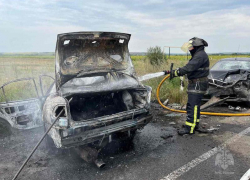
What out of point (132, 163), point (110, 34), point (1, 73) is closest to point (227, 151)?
point (132, 163)

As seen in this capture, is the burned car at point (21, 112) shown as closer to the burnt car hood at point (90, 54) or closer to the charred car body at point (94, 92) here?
the charred car body at point (94, 92)

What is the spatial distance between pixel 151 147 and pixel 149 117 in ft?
1.95

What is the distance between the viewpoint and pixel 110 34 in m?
3.75

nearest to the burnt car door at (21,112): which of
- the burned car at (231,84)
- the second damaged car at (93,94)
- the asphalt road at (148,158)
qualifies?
the asphalt road at (148,158)

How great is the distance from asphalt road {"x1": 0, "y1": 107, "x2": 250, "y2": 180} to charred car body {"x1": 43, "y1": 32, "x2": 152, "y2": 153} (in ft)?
1.37

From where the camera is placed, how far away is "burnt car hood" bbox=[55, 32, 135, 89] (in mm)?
3465

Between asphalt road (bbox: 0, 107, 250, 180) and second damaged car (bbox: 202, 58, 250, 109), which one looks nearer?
asphalt road (bbox: 0, 107, 250, 180)

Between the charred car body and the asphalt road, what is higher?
the charred car body

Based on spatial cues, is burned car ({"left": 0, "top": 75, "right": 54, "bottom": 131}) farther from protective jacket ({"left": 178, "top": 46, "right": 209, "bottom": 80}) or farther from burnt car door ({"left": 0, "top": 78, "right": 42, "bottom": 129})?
protective jacket ({"left": 178, "top": 46, "right": 209, "bottom": 80})

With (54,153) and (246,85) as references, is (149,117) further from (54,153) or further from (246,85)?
(246,85)

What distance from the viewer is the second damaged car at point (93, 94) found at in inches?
119

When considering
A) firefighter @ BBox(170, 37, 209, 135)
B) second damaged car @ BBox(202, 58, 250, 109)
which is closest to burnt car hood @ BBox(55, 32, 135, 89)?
firefighter @ BBox(170, 37, 209, 135)

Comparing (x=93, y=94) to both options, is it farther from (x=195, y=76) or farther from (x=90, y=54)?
(x=195, y=76)

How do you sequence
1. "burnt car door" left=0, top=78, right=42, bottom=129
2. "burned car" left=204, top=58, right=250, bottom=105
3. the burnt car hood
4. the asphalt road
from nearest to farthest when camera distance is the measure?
the asphalt road < the burnt car hood < "burnt car door" left=0, top=78, right=42, bottom=129 < "burned car" left=204, top=58, right=250, bottom=105
